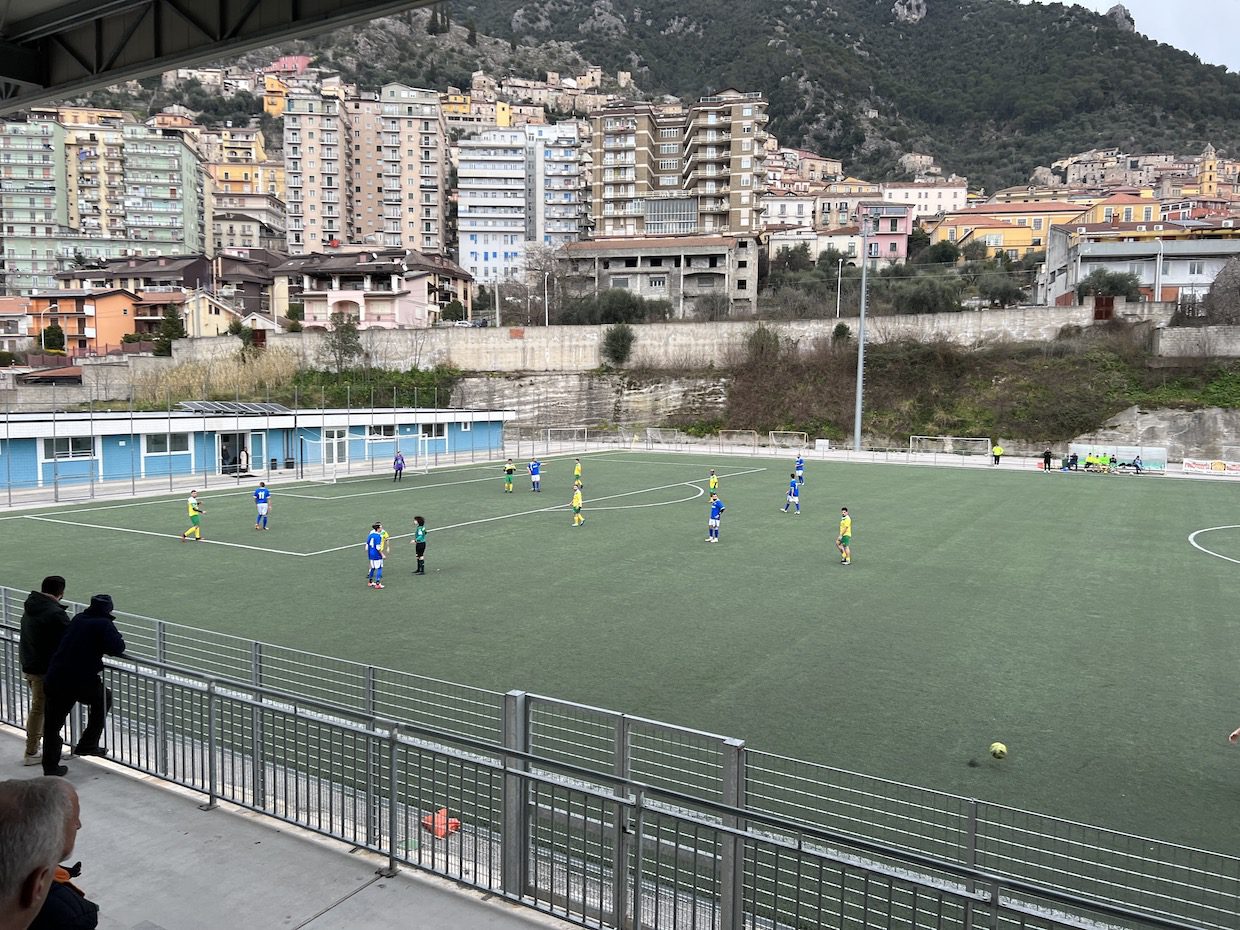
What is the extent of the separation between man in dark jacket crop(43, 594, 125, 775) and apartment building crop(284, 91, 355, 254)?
125 m

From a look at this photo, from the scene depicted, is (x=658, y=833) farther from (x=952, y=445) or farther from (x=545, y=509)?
(x=952, y=445)

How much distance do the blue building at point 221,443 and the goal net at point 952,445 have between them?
101 feet

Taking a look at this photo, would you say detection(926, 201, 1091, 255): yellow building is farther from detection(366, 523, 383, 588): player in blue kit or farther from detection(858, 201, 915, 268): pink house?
detection(366, 523, 383, 588): player in blue kit

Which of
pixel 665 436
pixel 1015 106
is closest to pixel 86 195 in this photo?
pixel 665 436

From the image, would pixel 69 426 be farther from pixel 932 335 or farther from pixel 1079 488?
pixel 932 335

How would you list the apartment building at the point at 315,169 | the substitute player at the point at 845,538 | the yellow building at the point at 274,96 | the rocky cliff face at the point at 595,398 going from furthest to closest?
the yellow building at the point at 274,96
the apartment building at the point at 315,169
the rocky cliff face at the point at 595,398
the substitute player at the point at 845,538

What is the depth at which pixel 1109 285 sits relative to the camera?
Result: 73125 mm

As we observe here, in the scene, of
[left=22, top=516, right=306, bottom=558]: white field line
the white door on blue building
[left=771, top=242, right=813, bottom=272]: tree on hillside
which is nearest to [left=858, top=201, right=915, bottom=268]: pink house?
[left=771, top=242, right=813, bottom=272]: tree on hillside

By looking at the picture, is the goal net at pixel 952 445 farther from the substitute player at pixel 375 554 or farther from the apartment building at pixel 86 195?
the apartment building at pixel 86 195

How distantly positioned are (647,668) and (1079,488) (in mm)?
35148

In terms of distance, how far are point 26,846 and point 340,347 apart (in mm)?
74861

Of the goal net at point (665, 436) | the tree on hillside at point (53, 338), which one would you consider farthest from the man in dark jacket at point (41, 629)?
the tree on hillside at point (53, 338)

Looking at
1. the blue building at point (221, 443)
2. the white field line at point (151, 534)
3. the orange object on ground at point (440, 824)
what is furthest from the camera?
the blue building at point (221, 443)

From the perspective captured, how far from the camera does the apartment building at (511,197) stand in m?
122
